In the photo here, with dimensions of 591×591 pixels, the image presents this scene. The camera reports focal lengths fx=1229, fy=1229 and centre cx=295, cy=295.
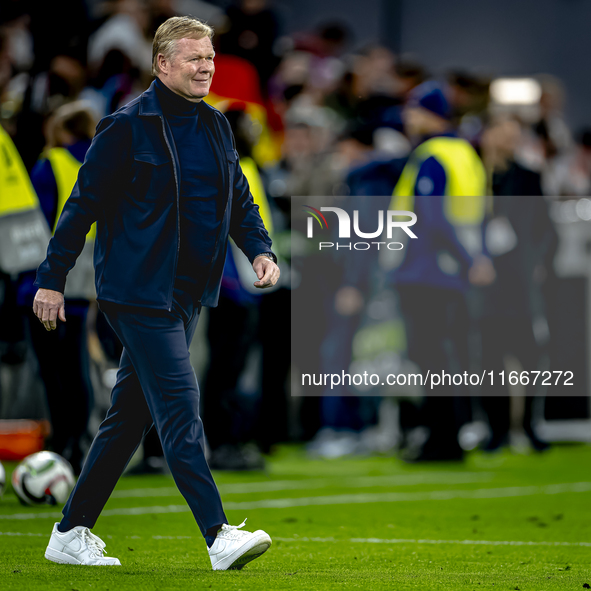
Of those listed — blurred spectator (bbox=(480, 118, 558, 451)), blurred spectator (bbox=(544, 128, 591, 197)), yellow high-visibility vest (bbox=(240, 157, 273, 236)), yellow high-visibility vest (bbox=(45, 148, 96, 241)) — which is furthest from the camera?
blurred spectator (bbox=(544, 128, 591, 197))

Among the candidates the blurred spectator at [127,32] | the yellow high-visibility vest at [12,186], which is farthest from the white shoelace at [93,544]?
the blurred spectator at [127,32]

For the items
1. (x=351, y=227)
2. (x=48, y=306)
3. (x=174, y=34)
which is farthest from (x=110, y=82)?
(x=48, y=306)

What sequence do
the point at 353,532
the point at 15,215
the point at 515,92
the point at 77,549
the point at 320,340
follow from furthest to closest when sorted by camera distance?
the point at 515,92, the point at 320,340, the point at 15,215, the point at 353,532, the point at 77,549

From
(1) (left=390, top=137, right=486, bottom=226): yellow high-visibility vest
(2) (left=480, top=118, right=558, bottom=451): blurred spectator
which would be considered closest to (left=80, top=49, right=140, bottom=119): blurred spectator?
(1) (left=390, top=137, right=486, bottom=226): yellow high-visibility vest

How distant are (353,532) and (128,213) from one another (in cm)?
221

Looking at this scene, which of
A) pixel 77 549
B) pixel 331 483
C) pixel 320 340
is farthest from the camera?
pixel 320 340

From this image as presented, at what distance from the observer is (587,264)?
12.0 metres

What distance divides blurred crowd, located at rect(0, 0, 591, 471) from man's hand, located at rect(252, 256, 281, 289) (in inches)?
133

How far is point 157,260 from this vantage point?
4.39 metres

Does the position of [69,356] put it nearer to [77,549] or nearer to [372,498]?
[372,498]

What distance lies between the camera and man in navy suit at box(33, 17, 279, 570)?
4.33 meters

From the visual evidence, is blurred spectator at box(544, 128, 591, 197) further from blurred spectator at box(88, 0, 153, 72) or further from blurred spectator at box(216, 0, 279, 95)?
blurred spectator at box(88, 0, 153, 72)

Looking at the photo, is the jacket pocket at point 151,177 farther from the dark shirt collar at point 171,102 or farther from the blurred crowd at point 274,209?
the blurred crowd at point 274,209

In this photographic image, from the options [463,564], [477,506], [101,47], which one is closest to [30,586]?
[463,564]
